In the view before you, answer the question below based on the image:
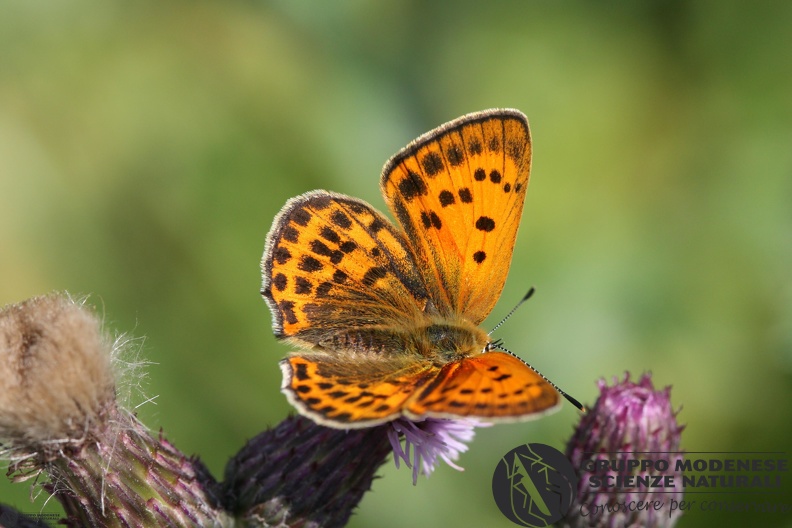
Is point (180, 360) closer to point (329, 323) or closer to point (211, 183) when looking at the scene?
point (211, 183)

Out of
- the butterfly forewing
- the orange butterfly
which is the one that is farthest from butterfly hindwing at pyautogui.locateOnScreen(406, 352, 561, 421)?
the butterfly forewing

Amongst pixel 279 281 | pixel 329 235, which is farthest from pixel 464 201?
pixel 279 281

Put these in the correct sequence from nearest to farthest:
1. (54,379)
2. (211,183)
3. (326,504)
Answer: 1. (54,379)
2. (326,504)
3. (211,183)

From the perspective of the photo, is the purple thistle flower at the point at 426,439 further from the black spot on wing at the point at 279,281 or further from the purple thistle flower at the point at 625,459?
the black spot on wing at the point at 279,281

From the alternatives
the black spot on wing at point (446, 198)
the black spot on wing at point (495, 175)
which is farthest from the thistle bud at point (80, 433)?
the black spot on wing at point (495, 175)

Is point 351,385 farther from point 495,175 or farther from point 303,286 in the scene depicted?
point 495,175

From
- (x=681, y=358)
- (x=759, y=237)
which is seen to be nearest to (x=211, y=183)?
(x=681, y=358)
